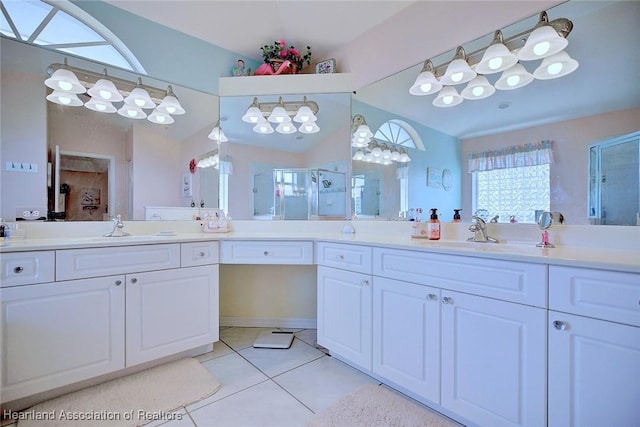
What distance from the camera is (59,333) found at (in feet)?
4.64

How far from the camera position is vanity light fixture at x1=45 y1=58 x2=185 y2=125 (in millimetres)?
1803

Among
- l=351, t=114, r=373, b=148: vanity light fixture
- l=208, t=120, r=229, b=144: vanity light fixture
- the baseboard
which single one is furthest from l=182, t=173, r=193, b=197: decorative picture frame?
l=351, t=114, r=373, b=148: vanity light fixture

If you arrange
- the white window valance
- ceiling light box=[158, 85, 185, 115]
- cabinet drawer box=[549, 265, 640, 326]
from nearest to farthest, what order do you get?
cabinet drawer box=[549, 265, 640, 326], the white window valance, ceiling light box=[158, 85, 185, 115]

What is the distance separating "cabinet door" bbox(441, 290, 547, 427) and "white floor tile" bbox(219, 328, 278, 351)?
4.93 ft

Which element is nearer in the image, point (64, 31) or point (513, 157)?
point (513, 157)

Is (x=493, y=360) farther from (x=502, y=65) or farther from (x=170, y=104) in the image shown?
(x=170, y=104)

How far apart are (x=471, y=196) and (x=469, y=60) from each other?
0.84m

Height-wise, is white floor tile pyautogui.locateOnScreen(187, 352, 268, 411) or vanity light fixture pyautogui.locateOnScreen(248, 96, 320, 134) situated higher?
vanity light fixture pyautogui.locateOnScreen(248, 96, 320, 134)

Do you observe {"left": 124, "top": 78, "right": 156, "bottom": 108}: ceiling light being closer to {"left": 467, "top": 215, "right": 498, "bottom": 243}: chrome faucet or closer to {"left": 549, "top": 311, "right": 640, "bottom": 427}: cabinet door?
{"left": 467, "top": 215, "right": 498, "bottom": 243}: chrome faucet

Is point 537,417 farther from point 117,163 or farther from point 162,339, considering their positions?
point 117,163

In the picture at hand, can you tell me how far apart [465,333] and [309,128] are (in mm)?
1994

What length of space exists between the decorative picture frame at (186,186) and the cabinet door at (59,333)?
927mm

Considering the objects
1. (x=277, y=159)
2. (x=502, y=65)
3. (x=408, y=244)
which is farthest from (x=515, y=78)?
(x=277, y=159)

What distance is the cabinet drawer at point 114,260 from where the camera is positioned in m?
1.44
